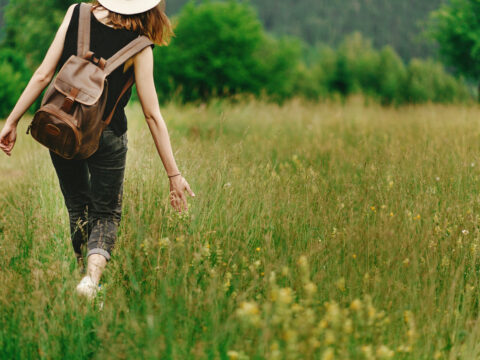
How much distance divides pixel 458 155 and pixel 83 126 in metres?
3.83

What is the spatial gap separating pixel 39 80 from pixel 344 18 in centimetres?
17714

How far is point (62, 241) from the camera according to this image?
11.0 ft

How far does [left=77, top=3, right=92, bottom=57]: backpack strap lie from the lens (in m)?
2.52

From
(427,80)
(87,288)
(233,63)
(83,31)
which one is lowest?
(427,80)

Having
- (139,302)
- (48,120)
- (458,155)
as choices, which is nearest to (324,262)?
(139,302)

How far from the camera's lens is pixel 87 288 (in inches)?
94.8

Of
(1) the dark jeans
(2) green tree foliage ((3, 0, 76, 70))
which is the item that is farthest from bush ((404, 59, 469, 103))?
(1) the dark jeans

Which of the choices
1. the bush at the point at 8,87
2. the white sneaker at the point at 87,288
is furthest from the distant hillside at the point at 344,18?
the white sneaker at the point at 87,288

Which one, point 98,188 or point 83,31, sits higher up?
point 83,31

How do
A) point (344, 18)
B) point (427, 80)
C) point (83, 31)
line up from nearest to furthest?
1. point (83, 31)
2. point (427, 80)
3. point (344, 18)

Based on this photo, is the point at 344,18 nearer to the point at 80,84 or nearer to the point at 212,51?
the point at 212,51

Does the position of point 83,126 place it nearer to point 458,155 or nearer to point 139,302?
point 139,302

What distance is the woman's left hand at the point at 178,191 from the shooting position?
281 cm

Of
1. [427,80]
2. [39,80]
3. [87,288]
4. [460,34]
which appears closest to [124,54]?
[39,80]
